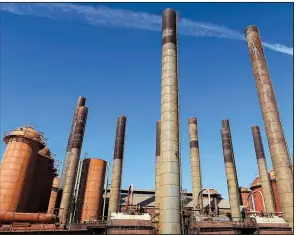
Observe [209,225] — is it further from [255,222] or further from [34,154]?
[34,154]

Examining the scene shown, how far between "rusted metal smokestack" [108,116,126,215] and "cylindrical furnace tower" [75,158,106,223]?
2.07 meters

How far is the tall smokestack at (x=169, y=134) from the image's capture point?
1559 cm

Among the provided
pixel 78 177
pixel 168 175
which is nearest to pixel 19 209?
pixel 78 177

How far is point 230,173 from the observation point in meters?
32.4

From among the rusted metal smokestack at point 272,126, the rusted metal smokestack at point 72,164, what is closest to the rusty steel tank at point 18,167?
the rusted metal smokestack at point 72,164

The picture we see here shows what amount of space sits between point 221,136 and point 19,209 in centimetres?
2593

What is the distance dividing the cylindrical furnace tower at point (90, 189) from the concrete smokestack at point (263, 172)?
20.9 metres

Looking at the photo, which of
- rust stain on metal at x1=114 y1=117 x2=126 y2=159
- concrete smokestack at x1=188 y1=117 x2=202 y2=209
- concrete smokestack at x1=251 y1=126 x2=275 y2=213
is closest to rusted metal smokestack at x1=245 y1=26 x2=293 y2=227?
concrete smokestack at x1=251 y1=126 x2=275 y2=213

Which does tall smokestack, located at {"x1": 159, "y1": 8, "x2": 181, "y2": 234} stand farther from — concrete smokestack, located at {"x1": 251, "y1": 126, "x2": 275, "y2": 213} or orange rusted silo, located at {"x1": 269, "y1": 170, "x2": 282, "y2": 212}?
orange rusted silo, located at {"x1": 269, "y1": 170, "x2": 282, "y2": 212}

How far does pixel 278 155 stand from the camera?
19719 mm

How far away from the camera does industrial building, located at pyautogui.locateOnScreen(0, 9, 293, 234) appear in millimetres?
17375

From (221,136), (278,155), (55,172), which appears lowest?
(278,155)

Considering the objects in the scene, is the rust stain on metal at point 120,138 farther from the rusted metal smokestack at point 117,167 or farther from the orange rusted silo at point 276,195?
the orange rusted silo at point 276,195

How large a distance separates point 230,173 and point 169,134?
18.3m
